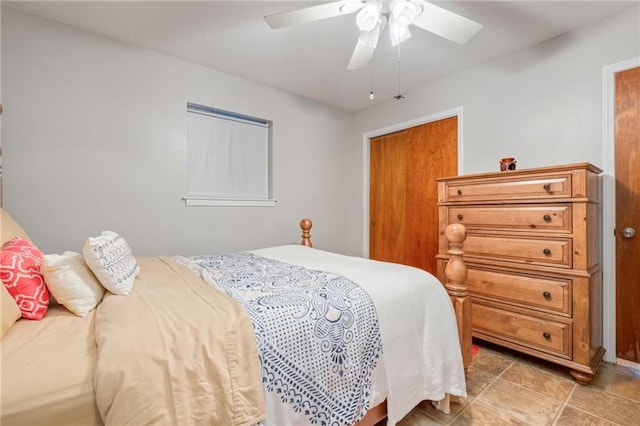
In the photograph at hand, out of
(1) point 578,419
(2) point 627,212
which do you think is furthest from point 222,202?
(2) point 627,212

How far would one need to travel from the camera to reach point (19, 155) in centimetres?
198

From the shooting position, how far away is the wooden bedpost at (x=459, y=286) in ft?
4.82

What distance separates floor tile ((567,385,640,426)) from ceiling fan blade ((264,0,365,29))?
2.50 meters

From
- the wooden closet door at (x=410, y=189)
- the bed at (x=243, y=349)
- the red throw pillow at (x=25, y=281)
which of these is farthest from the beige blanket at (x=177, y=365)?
the wooden closet door at (x=410, y=189)

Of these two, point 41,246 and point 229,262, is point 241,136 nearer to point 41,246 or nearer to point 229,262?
point 229,262

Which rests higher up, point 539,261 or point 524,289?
point 539,261

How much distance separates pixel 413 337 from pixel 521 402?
91 centimetres

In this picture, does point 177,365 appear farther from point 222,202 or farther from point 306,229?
point 222,202

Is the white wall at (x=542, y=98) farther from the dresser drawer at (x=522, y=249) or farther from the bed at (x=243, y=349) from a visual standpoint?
the bed at (x=243, y=349)

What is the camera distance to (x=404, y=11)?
163 centimetres

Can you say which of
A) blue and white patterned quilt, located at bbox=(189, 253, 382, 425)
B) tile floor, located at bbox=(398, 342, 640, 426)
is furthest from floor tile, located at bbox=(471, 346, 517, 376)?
blue and white patterned quilt, located at bbox=(189, 253, 382, 425)

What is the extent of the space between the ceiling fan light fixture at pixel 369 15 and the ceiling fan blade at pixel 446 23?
0.74 feet

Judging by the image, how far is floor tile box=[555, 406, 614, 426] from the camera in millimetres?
1434

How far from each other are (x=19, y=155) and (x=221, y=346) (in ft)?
7.37
